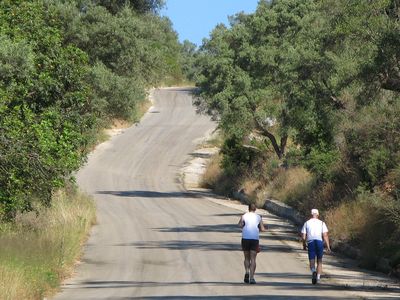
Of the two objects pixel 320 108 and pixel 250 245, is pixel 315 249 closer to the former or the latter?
pixel 250 245

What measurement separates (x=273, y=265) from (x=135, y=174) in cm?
3916

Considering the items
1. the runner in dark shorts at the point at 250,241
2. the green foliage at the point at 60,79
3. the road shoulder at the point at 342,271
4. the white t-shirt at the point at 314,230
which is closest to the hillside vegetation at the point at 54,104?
the green foliage at the point at 60,79

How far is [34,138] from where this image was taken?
63.2ft

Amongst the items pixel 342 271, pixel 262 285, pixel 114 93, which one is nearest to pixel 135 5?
pixel 114 93

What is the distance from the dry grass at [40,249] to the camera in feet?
56.6

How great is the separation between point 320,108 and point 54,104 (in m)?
11.4

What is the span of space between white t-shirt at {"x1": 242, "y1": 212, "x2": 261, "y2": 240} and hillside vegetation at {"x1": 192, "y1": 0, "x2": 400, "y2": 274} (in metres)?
4.13

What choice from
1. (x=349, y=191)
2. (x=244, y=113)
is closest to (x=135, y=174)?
(x=244, y=113)

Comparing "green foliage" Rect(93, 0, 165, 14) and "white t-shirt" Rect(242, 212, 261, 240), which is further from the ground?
"green foliage" Rect(93, 0, 165, 14)

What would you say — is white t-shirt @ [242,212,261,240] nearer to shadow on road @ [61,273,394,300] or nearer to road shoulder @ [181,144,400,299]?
shadow on road @ [61,273,394,300]

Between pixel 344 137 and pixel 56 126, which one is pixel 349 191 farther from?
pixel 56 126

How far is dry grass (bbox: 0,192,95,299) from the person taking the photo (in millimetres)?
17266

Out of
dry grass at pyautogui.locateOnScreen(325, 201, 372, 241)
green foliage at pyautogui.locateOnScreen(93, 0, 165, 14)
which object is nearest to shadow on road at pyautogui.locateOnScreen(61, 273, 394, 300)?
dry grass at pyautogui.locateOnScreen(325, 201, 372, 241)

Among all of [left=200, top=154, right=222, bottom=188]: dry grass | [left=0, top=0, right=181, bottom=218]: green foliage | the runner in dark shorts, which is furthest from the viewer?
[left=200, top=154, right=222, bottom=188]: dry grass
